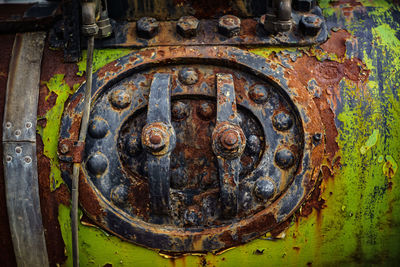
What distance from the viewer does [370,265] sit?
138 cm

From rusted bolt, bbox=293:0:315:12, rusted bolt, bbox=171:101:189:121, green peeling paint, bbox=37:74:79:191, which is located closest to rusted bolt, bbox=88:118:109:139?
green peeling paint, bbox=37:74:79:191

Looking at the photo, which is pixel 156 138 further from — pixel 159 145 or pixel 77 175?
pixel 77 175

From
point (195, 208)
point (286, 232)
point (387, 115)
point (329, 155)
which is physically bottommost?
point (286, 232)

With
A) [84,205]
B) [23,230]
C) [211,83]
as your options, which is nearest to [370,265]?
[211,83]

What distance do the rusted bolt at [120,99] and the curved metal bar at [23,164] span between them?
0.87ft

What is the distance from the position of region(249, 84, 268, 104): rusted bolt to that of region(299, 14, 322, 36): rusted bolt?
256mm

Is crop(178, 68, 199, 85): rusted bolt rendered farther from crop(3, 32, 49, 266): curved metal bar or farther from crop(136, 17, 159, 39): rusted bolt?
crop(3, 32, 49, 266): curved metal bar

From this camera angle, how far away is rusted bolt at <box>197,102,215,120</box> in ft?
4.25

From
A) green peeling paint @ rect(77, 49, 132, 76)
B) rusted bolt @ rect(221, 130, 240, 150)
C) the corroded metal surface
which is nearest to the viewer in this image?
rusted bolt @ rect(221, 130, 240, 150)

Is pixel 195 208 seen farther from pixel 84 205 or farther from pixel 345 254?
pixel 345 254

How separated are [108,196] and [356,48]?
3.17 ft

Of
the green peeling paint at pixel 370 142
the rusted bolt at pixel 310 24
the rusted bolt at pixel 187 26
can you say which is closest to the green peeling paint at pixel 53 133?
the rusted bolt at pixel 187 26

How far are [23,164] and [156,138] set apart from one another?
470 millimetres

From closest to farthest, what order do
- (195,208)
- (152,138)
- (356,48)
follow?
(152,138) → (195,208) → (356,48)
